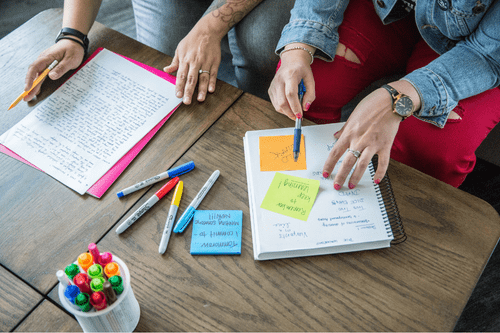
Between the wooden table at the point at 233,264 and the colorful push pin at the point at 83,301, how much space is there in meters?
0.13

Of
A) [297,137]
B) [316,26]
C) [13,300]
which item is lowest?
[13,300]

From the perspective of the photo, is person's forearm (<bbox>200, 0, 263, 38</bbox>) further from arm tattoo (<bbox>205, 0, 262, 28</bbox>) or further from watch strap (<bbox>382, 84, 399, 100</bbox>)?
watch strap (<bbox>382, 84, 399, 100</bbox>)

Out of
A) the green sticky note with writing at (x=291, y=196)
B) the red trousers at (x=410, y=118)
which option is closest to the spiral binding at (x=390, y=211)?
the green sticky note with writing at (x=291, y=196)

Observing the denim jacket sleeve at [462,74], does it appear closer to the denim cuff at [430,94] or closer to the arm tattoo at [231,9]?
the denim cuff at [430,94]

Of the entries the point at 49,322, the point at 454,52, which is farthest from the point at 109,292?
the point at 454,52

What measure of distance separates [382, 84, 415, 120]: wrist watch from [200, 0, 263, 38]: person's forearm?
1.68 feet

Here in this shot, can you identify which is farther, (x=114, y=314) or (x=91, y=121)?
(x=91, y=121)

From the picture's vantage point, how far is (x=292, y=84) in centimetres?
77

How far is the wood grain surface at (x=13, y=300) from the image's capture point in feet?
1.80

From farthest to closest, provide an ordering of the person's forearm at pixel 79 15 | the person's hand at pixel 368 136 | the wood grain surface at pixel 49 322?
the person's forearm at pixel 79 15
the person's hand at pixel 368 136
the wood grain surface at pixel 49 322

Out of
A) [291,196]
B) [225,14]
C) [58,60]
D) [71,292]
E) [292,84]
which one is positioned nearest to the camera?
[71,292]

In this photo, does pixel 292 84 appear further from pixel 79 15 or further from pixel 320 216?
pixel 79 15

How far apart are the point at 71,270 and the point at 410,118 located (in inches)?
30.8

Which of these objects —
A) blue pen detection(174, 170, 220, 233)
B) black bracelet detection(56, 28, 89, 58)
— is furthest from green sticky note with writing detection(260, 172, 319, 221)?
black bracelet detection(56, 28, 89, 58)
